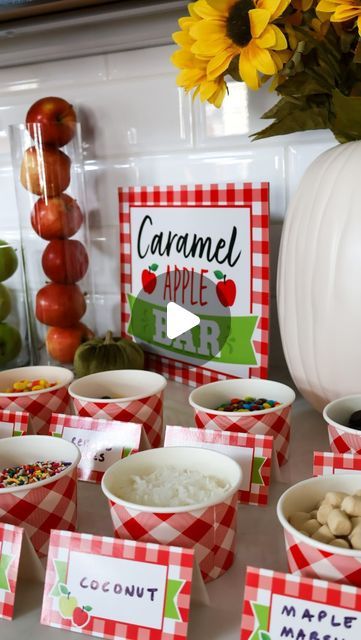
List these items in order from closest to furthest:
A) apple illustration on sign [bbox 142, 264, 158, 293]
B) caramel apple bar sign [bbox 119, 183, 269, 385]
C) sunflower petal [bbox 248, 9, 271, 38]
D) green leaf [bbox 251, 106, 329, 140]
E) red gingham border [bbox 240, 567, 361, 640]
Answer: red gingham border [bbox 240, 567, 361, 640] < sunflower petal [bbox 248, 9, 271, 38] < green leaf [bbox 251, 106, 329, 140] < caramel apple bar sign [bbox 119, 183, 269, 385] < apple illustration on sign [bbox 142, 264, 158, 293]

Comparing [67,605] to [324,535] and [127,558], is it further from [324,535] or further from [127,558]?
[324,535]

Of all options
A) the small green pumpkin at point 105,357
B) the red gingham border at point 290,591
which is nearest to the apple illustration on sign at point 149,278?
the small green pumpkin at point 105,357

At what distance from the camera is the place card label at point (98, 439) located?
2.23 ft

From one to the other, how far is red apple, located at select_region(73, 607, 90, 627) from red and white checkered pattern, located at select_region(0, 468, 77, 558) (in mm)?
103

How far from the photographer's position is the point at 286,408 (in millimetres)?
693

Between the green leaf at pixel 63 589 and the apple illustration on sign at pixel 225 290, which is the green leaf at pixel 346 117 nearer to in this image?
the apple illustration on sign at pixel 225 290

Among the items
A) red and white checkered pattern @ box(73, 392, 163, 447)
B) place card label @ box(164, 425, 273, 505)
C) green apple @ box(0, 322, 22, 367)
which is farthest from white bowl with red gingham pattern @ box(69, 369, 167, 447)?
green apple @ box(0, 322, 22, 367)

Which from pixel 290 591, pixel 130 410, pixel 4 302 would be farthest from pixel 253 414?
pixel 4 302

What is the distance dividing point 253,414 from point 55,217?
0.52m

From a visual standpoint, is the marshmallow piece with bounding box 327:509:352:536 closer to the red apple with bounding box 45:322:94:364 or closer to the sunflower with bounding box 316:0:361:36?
the sunflower with bounding box 316:0:361:36

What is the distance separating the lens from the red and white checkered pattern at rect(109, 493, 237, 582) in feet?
1.62

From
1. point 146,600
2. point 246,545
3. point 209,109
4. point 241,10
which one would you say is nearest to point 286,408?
point 246,545

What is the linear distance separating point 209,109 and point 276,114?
0.82 feet
